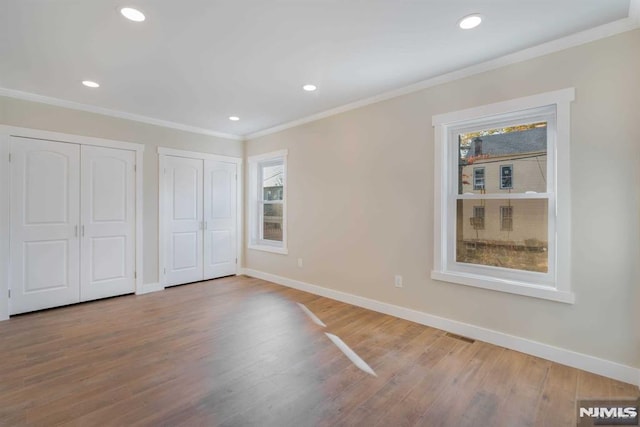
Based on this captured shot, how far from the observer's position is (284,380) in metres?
2.19

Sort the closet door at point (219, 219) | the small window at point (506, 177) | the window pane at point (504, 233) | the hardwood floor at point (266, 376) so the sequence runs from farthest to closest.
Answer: the closet door at point (219, 219) → the small window at point (506, 177) → the window pane at point (504, 233) → the hardwood floor at point (266, 376)

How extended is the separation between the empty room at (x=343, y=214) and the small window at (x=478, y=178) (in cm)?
2

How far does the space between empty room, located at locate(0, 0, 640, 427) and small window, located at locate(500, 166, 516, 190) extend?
0.07 ft

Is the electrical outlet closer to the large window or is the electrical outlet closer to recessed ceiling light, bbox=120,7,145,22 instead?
the large window

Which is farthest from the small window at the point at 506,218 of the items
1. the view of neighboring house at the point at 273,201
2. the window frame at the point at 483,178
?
the view of neighboring house at the point at 273,201

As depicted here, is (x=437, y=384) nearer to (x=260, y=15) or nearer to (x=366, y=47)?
(x=366, y=47)

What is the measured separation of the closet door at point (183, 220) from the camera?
4.73 m

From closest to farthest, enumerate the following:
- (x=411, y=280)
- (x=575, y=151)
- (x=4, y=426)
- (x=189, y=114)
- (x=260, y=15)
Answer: (x=4, y=426), (x=260, y=15), (x=575, y=151), (x=411, y=280), (x=189, y=114)

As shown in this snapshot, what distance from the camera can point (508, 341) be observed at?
267 cm

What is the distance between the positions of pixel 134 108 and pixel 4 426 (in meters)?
3.54

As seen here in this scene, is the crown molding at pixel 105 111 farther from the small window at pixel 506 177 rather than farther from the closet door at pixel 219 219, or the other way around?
the small window at pixel 506 177

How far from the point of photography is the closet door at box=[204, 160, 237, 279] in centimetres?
517

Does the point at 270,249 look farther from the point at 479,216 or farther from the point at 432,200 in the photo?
the point at 479,216

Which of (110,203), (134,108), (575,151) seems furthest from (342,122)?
(110,203)
